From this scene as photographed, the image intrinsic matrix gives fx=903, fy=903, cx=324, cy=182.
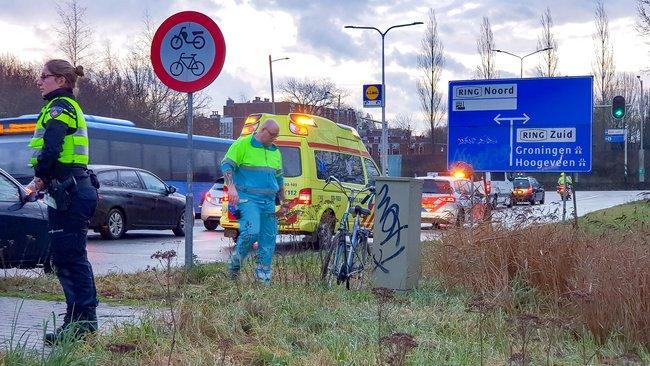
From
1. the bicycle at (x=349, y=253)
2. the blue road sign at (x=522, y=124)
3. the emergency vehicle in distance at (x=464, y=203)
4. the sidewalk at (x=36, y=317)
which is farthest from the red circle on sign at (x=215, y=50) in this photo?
the blue road sign at (x=522, y=124)

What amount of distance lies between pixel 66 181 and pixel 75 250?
45 centimetres

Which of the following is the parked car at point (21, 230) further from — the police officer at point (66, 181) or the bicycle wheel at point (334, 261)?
the police officer at point (66, 181)

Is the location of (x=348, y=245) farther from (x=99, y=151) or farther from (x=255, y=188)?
(x=99, y=151)

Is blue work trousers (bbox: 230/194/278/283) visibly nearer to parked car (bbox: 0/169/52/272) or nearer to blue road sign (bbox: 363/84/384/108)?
parked car (bbox: 0/169/52/272)

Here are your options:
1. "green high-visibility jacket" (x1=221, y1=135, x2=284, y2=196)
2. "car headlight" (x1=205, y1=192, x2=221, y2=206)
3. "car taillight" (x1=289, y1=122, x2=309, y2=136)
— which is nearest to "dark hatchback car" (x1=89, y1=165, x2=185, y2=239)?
"car headlight" (x1=205, y1=192, x2=221, y2=206)

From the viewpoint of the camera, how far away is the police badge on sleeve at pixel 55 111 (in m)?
5.78

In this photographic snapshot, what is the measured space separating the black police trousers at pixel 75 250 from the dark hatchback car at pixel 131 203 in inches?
473

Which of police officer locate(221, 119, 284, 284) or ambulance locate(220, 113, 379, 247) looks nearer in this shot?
police officer locate(221, 119, 284, 284)

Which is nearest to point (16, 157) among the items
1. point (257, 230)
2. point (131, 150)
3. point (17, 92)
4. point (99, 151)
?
point (99, 151)

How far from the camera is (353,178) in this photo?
1650cm

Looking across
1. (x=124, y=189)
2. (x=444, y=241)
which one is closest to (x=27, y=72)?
(x=124, y=189)

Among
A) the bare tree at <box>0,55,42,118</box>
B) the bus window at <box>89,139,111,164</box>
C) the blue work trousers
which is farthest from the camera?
the bare tree at <box>0,55,42,118</box>

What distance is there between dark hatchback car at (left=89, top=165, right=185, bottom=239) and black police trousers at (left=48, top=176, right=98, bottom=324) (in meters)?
12.0

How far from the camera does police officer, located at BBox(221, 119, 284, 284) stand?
27.9 ft
